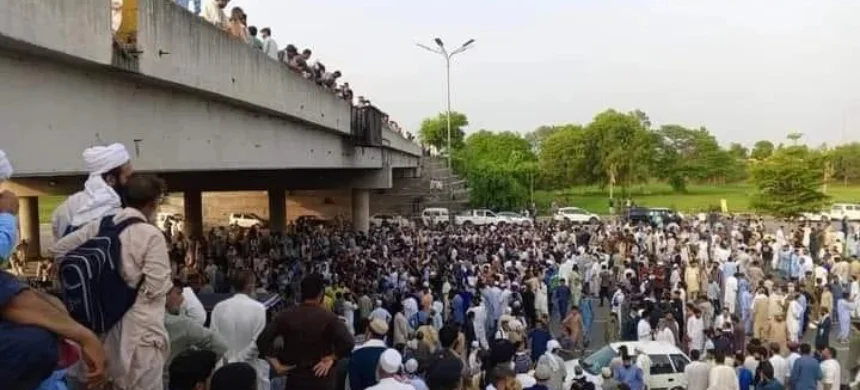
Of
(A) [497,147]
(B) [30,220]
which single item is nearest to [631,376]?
(B) [30,220]

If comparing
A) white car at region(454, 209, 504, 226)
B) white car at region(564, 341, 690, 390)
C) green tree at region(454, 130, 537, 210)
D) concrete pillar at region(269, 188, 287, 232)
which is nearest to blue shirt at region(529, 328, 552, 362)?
white car at region(564, 341, 690, 390)

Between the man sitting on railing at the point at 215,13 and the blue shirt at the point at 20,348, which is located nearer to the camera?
the blue shirt at the point at 20,348

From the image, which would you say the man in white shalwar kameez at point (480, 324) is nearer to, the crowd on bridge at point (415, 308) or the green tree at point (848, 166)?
the crowd on bridge at point (415, 308)

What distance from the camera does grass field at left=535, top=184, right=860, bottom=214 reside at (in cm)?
7288

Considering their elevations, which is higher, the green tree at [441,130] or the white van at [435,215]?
the green tree at [441,130]

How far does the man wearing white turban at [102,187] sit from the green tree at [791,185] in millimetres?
46525

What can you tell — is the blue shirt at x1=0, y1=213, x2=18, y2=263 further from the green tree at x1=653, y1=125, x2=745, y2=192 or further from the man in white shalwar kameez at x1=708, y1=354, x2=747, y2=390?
the green tree at x1=653, y1=125, x2=745, y2=192

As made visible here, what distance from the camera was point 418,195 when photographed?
53219mm

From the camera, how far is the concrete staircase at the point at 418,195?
52625mm

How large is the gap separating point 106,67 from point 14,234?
5.07 m

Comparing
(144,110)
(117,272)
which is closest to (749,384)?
(144,110)

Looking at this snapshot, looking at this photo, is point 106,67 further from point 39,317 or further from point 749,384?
point 749,384

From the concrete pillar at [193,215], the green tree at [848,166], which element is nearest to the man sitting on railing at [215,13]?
the concrete pillar at [193,215]

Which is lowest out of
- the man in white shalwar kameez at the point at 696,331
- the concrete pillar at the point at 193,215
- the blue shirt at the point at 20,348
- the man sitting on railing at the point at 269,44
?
the man in white shalwar kameez at the point at 696,331
